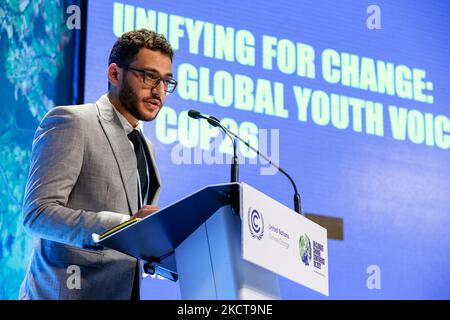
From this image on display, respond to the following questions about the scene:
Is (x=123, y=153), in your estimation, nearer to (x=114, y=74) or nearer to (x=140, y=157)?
(x=140, y=157)

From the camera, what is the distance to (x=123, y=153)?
8.89ft

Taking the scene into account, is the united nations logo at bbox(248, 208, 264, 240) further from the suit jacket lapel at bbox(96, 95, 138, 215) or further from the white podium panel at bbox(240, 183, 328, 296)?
the suit jacket lapel at bbox(96, 95, 138, 215)

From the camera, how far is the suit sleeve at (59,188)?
2.40 meters

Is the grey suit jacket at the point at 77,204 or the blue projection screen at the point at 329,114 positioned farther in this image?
the blue projection screen at the point at 329,114

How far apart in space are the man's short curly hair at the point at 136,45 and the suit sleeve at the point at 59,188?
304 mm

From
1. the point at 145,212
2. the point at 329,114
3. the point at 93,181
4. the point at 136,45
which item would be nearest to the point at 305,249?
the point at 145,212

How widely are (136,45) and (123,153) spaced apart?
0.41 m

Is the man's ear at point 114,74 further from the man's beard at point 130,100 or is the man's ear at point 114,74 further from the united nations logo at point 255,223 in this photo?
the united nations logo at point 255,223

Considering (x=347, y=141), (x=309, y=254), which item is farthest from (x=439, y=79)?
(x=309, y=254)

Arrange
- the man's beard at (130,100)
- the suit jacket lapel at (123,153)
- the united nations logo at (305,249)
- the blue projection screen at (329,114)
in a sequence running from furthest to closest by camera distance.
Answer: the blue projection screen at (329,114) < the man's beard at (130,100) < the suit jacket lapel at (123,153) < the united nations logo at (305,249)

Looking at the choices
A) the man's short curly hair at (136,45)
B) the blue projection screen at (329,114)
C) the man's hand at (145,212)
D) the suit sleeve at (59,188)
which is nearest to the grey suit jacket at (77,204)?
the suit sleeve at (59,188)

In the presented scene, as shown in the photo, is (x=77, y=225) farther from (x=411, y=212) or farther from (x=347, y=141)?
(x=411, y=212)

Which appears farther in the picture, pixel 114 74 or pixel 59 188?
pixel 114 74

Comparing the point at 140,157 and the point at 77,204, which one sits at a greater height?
the point at 140,157
